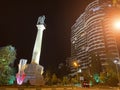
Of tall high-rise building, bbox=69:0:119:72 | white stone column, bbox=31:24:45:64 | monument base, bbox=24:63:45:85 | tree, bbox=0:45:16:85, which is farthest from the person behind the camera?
tall high-rise building, bbox=69:0:119:72

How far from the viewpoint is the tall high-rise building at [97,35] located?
10194cm

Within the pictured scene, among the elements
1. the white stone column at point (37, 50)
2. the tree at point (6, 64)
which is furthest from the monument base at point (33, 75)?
the tree at point (6, 64)

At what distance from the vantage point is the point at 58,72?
76.5 meters

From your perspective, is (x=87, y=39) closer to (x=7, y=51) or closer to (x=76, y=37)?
(x=76, y=37)

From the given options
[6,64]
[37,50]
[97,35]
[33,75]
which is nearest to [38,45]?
[37,50]

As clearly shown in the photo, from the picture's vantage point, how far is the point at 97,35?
11138cm

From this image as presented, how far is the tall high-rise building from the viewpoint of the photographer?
101938mm

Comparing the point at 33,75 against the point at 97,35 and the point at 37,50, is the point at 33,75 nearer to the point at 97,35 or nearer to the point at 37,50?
the point at 37,50

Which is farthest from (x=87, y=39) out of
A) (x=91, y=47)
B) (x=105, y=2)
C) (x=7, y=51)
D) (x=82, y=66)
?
(x=7, y=51)

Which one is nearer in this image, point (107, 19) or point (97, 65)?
point (97, 65)

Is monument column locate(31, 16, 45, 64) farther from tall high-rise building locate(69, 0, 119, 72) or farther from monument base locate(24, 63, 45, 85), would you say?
tall high-rise building locate(69, 0, 119, 72)

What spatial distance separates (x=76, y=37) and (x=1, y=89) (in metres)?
131

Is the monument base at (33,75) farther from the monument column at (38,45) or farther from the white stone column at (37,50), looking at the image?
the monument column at (38,45)

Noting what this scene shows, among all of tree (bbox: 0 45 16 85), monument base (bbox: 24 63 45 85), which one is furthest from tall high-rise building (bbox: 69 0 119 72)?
tree (bbox: 0 45 16 85)
